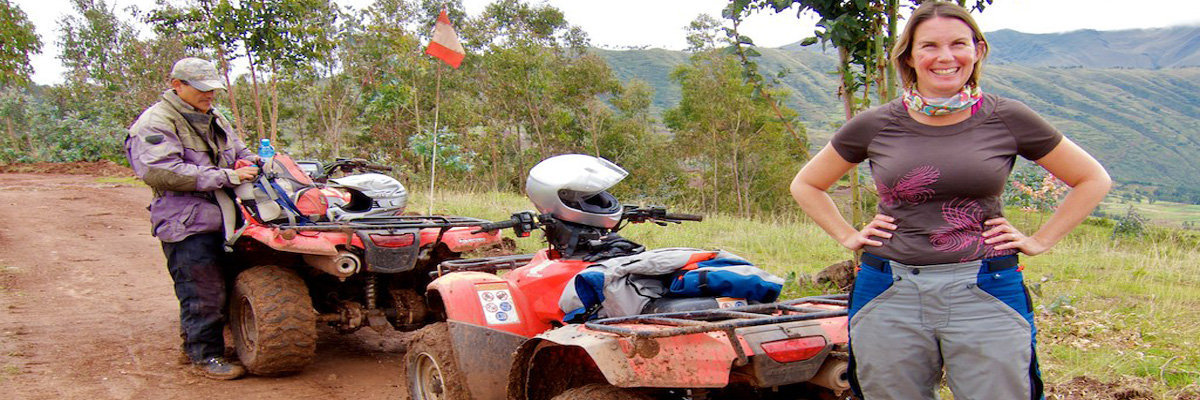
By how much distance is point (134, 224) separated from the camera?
39.7 ft

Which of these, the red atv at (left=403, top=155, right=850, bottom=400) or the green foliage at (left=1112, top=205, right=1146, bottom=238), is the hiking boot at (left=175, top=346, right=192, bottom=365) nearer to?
the red atv at (left=403, top=155, right=850, bottom=400)

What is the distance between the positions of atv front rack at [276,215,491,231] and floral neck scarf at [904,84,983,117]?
3100mm

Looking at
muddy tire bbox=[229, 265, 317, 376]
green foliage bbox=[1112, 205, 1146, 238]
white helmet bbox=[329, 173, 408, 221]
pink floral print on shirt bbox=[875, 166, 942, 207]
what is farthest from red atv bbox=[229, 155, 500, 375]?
green foliage bbox=[1112, 205, 1146, 238]

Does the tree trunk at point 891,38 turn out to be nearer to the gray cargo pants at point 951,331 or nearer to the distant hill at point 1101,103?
the gray cargo pants at point 951,331

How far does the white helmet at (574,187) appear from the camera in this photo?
352 centimetres

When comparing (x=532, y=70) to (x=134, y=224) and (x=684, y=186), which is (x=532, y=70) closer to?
(x=684, y=186)

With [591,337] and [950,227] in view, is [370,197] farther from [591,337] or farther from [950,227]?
[950,227]

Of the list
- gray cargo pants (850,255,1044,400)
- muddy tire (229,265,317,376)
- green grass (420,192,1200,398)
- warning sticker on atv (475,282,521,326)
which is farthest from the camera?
muddy tire (229,265,317,376)

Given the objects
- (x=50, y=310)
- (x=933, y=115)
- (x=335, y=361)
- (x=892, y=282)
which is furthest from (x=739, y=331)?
(x=50, y=310)

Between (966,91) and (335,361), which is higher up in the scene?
(966,91)

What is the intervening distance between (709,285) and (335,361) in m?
3.37

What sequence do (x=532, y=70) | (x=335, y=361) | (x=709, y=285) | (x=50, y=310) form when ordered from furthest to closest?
(x=532, y=70), (x=50, y=310), (x=335, y=361), (x=709, y=285)

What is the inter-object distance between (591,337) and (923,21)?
139 centimetres

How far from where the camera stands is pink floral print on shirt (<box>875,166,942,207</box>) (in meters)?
2.10
